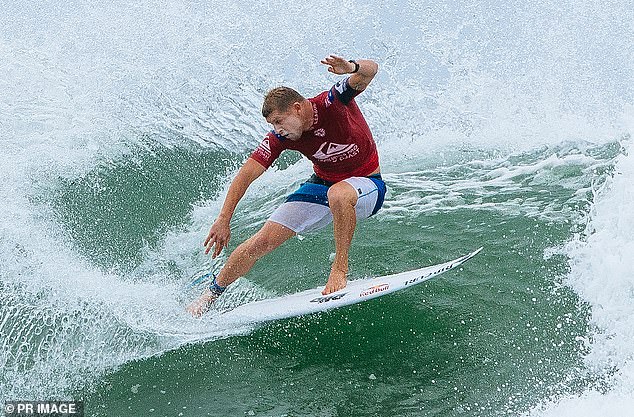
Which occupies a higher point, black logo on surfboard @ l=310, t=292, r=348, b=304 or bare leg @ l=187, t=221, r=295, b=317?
bare leg @ l=187, t=221, r=295, b=317

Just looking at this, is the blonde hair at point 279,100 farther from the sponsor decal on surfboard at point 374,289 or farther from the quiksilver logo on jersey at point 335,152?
the sponsor decal on surfboard at point 374,289

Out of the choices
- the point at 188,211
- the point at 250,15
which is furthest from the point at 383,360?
the point at 250,15

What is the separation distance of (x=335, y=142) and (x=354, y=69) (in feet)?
1.89

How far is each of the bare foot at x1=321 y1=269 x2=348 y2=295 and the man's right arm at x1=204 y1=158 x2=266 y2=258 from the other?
30.7 inches

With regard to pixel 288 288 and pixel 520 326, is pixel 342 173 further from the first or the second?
pixel 520 326

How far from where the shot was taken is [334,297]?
553cm

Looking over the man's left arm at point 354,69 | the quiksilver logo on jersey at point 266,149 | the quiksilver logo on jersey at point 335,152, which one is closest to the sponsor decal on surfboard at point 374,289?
the quiksilver logo on jersey at point 335,152

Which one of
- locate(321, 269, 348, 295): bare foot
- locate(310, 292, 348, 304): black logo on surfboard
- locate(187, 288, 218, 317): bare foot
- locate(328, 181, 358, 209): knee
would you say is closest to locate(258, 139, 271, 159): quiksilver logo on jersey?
locate(328, 181, 358, 209): knee

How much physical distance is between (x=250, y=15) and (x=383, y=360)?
7963 mm

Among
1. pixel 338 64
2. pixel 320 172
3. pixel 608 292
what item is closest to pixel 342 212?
pixel 320 172

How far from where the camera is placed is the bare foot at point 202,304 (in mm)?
5919

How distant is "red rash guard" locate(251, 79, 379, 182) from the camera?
5.43m

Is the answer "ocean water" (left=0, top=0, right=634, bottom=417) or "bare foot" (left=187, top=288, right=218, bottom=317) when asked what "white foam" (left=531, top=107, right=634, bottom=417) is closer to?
"ocean water" (left=0, top=0, right=634, bottom=417)

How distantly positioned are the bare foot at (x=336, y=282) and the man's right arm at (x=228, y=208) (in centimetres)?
78
